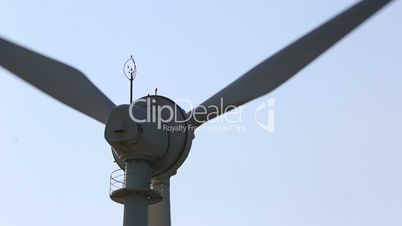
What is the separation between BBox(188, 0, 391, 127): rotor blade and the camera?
86.9 feet

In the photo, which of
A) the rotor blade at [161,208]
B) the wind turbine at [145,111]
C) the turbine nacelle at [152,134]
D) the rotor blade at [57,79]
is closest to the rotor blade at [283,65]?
the wind turbine at [145,111]

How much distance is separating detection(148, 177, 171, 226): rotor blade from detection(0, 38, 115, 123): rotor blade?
3.62m

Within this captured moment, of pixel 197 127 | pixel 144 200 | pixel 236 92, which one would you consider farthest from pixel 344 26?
pixel 144 200

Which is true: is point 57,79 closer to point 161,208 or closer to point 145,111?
point 145,111

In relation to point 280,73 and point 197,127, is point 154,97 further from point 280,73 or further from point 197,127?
point 280,73

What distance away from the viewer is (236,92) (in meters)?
30.5

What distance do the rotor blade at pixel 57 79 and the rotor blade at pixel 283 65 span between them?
399 cm

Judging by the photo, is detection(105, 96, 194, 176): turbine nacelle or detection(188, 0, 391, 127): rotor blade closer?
detection(188, 0, 391, 127): rotor blade

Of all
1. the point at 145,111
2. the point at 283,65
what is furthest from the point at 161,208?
the point at 283,65

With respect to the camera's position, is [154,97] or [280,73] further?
[154,97]

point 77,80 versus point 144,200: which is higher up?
point 77,80

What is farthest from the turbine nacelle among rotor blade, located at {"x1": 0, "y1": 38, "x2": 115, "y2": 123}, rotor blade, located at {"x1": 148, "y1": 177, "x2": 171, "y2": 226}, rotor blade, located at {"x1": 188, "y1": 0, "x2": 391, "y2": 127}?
rotor blade, located at {"x1": 0, "y1": 38, "x2": 115, "y2": 123}

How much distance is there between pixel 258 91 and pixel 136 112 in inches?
194

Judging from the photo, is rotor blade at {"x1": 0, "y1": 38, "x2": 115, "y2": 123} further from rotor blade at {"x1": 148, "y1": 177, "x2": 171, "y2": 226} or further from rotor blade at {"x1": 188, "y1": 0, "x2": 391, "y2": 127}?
rotor blade at {"x1": 188, "y1": 0, "x2": 391, "y2": 127}
